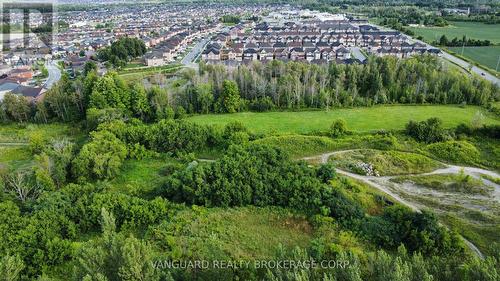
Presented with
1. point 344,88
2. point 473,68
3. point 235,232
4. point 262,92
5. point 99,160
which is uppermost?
point 473,68

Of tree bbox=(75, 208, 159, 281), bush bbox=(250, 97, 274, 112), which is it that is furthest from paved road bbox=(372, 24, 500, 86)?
tree bbox=(75, 208, 159, 281)

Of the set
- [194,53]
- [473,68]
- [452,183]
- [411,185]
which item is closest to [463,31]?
[473,68]

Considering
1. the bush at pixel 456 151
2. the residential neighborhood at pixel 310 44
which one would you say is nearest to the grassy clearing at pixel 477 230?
the bush at pixel 456 151

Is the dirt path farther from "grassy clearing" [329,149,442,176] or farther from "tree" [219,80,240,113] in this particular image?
"tree" [219,80,240,113]

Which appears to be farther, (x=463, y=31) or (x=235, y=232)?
(x=463, y=31)

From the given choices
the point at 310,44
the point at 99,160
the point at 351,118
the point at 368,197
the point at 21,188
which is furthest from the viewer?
the point at 310,44

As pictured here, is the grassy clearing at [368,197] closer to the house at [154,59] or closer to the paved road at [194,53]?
the paved road at [194,53]

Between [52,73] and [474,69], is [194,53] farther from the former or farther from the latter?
[474,69]

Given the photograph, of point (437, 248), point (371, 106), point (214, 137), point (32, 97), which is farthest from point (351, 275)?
point (32, 97)
